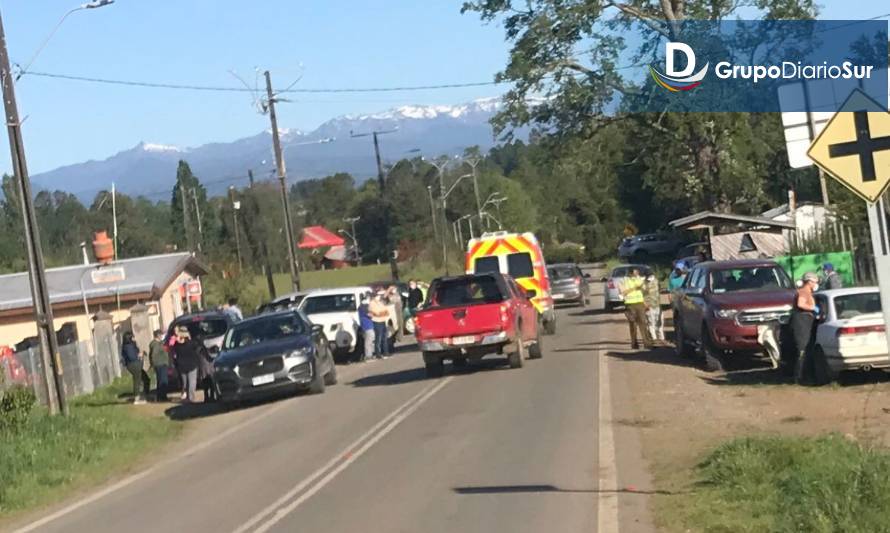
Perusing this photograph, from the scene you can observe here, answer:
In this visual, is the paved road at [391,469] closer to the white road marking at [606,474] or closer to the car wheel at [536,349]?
the white road marking at [606,474]

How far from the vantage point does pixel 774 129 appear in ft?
168

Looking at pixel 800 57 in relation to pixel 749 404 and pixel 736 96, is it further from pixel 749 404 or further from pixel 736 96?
pixel 749 404

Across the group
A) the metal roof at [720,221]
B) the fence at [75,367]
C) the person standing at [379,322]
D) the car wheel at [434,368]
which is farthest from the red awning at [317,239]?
the car wheel at [434,368]

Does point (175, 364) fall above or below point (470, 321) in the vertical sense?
below

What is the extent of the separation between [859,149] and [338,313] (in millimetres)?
24596

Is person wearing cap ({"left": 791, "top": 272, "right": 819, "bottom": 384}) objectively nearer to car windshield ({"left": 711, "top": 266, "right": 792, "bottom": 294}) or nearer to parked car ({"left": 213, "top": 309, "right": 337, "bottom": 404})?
car windshield ({"left": 711, "top": 266, "right": 792, "bottom": 294})

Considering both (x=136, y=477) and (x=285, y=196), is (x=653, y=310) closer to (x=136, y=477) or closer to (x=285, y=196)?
(x=136, y=477)

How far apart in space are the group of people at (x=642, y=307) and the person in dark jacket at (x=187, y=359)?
8677 millimetres

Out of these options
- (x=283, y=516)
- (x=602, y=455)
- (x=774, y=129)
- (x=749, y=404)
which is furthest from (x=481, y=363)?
(x=774, y=129)

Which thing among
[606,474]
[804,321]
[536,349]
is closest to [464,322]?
[536,349]

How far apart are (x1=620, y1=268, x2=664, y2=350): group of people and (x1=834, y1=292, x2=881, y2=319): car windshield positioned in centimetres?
752

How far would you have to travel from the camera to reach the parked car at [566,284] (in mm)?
49156

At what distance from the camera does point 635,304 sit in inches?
1054

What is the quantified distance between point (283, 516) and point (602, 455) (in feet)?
12.0
